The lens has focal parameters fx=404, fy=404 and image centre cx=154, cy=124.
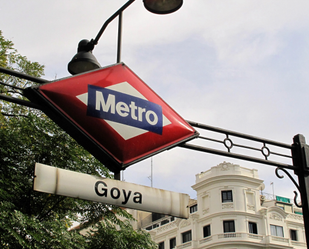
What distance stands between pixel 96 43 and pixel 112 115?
5.11ft

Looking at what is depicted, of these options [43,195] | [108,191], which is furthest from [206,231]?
[108,191]

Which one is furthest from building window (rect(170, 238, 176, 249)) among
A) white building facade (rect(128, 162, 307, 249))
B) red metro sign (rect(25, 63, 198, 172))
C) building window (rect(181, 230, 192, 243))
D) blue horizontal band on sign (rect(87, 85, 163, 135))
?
blue horizontal band on sign (rect(87, 85, 163, 135))

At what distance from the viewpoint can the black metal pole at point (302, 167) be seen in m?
5.29

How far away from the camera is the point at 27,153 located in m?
13.2

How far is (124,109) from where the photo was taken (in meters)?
3.91

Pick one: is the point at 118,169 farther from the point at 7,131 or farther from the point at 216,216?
the point at 216,216

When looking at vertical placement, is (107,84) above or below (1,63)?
below

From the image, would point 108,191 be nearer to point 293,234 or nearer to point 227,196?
point 227,196

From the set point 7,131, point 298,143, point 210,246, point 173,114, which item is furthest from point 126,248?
point 210,246

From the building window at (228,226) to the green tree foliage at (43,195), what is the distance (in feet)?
66.4

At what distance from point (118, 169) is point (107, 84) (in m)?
0.85

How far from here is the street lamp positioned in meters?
4.65

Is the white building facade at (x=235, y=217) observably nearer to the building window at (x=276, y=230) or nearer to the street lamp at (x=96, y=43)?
the building window at (x=276, y=230)

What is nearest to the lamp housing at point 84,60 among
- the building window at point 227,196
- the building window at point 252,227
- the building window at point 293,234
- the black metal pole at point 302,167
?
the black metal pole at point 302,167
